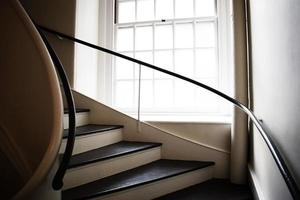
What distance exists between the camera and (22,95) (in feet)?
5.50

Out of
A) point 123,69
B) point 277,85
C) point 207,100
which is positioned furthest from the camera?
point 123,69

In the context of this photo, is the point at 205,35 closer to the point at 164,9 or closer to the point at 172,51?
the point at 172,51

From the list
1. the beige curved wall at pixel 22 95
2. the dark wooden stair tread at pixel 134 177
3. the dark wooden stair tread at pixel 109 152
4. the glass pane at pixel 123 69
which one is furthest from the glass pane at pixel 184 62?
the beige curved wall at pixel 22 95

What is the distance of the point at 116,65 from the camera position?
3199mm

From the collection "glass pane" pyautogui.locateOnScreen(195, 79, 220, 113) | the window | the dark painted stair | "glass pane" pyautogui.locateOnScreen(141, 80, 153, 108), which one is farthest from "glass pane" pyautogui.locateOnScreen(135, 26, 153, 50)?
the dark painted stair

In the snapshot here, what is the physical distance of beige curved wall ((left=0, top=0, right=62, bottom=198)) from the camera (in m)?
1.54

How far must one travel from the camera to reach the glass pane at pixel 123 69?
3.17 m

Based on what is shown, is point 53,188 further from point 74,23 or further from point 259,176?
point 74,23

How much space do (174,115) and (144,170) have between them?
1081 millimetres

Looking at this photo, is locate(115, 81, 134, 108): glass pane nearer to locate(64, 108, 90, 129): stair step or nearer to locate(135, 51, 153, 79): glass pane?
locate(135, 51, 153, 79): glass pane

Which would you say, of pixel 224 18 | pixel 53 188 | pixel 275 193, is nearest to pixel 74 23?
pixel 224 18

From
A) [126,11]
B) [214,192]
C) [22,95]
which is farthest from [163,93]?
[22,95]

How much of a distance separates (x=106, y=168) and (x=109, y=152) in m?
0.15

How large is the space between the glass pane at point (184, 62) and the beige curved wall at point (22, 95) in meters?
1.84
